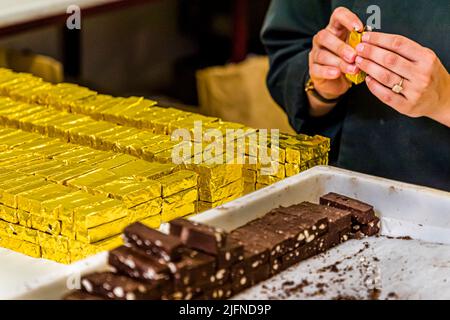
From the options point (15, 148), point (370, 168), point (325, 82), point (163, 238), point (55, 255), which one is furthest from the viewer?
point (370, 168)

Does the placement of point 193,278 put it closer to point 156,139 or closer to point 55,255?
point 55,255

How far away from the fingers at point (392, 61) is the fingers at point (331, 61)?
0.25 ft

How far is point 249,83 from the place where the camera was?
3.19 meters

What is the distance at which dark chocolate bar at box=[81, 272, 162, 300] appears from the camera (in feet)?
4.06

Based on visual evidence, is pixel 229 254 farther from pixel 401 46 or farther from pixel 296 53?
pixel 296 53

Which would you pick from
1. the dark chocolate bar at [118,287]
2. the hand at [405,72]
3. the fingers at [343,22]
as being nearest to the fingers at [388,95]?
the hand at [405,72]

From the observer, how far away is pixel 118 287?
1.25 metres

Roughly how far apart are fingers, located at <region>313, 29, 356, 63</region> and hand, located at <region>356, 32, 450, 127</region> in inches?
0.7

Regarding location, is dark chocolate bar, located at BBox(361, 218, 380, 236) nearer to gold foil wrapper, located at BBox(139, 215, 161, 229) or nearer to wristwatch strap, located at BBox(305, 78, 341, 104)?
gold foil wrapper, located at BBox(139, 215, 161, 229)

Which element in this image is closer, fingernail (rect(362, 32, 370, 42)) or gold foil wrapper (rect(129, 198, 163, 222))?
gold foil wrapper (rect(129, 198, 163, 222))

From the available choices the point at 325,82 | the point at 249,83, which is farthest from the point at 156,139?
the point at 249,83

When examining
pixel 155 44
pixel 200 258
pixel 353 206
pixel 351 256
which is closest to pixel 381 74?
pixel 353 206

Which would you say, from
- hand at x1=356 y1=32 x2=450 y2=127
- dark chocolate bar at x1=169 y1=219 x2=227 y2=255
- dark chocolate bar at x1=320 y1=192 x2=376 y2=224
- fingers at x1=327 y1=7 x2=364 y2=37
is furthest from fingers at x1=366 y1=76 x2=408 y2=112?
dark chocolate bar at x1=169 y1=219 x2=227 y2=255

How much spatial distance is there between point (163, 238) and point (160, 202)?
0.28 meters
